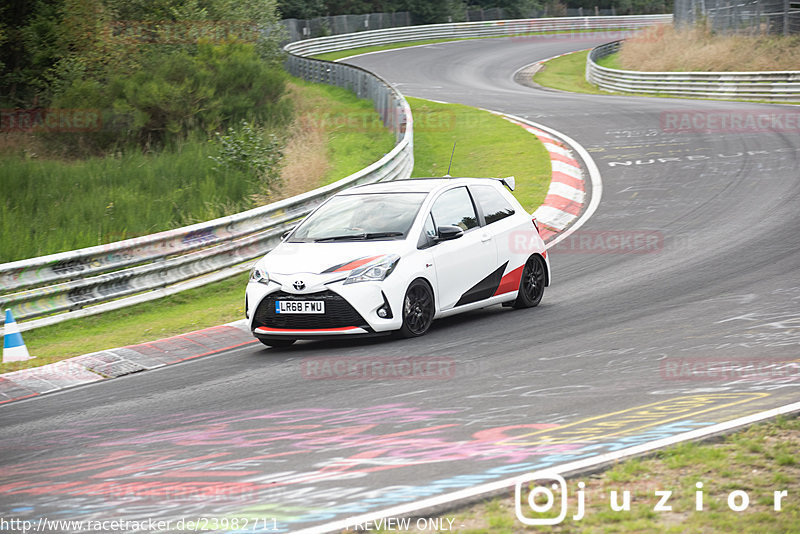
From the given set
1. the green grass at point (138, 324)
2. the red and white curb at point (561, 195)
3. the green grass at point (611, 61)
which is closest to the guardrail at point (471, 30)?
the green grass at point (611, 61)

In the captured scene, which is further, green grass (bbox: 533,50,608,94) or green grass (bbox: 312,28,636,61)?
green grass (bbox: 312,28,636,61)

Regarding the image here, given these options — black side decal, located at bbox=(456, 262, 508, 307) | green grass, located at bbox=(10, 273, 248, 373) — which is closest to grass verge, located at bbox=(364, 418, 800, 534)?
black side decal, located at bbox=(456, 262, 508, 307)

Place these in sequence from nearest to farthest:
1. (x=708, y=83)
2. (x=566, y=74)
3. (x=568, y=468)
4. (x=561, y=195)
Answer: (x=568, y=468), (x=561, y=195), (x=708, y=83), (x=566, y=74)

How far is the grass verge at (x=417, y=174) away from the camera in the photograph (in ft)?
35.7

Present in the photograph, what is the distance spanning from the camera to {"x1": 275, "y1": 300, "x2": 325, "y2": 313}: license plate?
8984 millimetres

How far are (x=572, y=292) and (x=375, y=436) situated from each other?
5.80m

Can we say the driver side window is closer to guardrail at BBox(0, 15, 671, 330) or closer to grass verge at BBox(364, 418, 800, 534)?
guardrail at BBox(0, 15, 671, 330)

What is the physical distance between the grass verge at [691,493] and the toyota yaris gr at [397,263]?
432 centimetres

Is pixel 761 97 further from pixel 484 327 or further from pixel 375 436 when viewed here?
pixel 375 436

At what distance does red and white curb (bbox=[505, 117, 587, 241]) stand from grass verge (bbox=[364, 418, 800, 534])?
989cm

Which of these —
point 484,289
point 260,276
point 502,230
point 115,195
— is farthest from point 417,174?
point 260,276

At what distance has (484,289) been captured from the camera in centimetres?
1025

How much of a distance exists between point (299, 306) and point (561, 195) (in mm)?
9466

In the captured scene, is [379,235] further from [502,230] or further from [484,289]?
[502,230]
